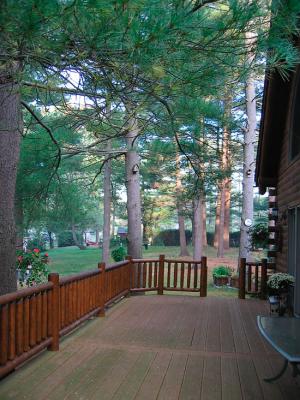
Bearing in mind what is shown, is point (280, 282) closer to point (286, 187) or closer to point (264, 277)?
point (286, 187)

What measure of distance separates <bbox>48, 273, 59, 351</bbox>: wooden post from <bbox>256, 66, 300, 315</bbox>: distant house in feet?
12.3

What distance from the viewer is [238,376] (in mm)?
4246

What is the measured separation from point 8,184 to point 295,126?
4791mm

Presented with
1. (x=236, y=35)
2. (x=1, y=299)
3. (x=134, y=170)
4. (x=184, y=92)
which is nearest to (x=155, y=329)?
(x=1, y=299)

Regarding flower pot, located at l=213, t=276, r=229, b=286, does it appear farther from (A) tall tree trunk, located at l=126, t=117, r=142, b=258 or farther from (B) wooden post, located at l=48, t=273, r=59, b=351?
(B) wooden post, located at l=48, t=273, r=59, b=351

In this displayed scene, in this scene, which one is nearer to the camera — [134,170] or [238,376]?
[238,376]

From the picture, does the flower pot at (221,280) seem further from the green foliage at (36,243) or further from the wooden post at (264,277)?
the green foliage at (36,243)

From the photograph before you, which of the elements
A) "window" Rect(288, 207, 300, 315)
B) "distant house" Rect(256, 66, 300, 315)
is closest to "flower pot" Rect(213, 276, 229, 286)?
"distant house" Rect(256, 66, 300, 315)

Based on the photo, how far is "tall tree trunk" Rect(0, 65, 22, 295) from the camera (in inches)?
197

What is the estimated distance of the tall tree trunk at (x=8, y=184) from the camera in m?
5.01

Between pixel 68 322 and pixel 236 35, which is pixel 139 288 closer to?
pixel 68 322

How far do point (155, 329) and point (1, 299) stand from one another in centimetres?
296

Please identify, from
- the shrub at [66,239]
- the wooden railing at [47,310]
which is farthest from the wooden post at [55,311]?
the shrub at [66,239]

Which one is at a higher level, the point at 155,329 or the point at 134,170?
the point at 134,170
